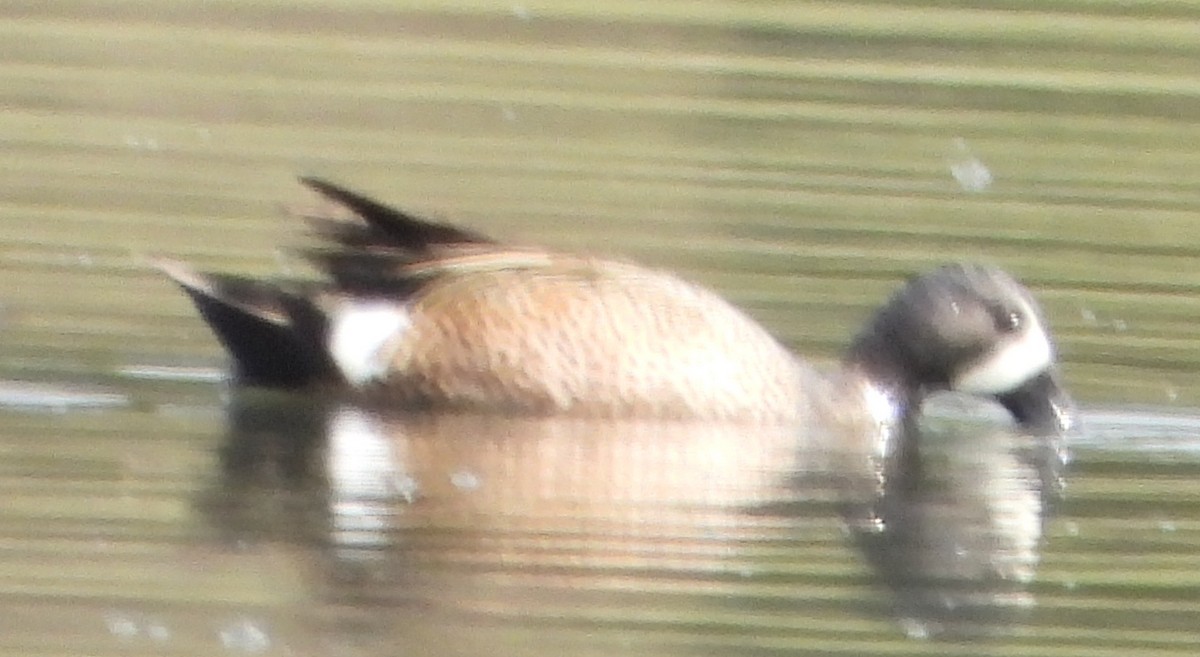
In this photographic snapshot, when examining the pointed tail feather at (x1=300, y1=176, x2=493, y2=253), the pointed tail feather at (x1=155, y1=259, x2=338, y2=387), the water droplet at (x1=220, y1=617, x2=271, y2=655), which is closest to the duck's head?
the pointed tail feather at (x1=300, y1=176, x2=493, y2=253)

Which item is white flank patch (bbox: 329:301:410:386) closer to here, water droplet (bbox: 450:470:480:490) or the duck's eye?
water droplet (bbox: 450:470:480:490)

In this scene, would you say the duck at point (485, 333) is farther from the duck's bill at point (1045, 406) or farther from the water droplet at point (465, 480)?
the water droplet at point (465, 480)

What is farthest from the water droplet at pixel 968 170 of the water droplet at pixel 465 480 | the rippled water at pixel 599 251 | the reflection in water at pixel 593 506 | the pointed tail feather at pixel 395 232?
the water droplet at pixel 465 480

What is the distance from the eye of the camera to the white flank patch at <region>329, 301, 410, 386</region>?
998 centimetres

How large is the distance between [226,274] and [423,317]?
0.99 metres

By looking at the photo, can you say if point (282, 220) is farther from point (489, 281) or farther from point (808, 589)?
point (808, 589)

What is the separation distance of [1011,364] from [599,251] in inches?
66.4

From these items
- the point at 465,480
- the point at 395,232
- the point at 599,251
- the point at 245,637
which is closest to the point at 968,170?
the point at 599,251

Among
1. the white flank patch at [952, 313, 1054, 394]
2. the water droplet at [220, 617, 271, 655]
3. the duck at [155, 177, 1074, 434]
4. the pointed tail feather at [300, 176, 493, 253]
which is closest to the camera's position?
the water droplet at [220, 617, 271, 655]

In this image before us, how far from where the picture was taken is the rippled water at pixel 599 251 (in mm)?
7816

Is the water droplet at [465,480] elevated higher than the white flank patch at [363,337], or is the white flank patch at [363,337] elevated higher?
the white flank patch at [363,337]

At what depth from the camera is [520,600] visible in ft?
25.4

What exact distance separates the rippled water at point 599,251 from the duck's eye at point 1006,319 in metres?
0.29

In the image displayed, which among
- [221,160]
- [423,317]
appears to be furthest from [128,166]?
[423,317]
